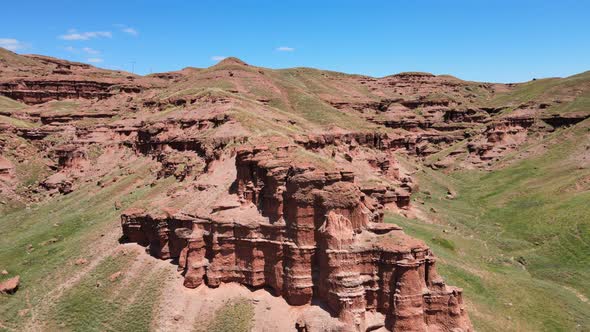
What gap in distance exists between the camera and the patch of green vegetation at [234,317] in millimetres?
31638

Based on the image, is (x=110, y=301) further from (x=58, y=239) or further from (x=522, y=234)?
(x=522, y=234)

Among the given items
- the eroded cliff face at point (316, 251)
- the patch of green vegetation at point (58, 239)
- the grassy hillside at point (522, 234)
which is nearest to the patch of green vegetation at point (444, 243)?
the grassy hillside at point (522, 234)

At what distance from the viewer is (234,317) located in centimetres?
3238

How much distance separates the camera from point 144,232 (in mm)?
42281

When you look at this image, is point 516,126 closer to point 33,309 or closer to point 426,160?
point 426,160

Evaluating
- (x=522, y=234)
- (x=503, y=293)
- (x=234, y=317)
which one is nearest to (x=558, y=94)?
(x=522, y=234)

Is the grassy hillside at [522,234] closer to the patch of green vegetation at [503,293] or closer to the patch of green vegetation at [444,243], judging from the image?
the patch of green vegetation at [444,243]

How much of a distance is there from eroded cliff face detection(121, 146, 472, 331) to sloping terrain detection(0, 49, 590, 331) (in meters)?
0.12

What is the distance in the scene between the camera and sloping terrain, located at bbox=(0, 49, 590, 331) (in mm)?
31203

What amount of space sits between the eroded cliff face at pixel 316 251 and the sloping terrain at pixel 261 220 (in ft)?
0.40

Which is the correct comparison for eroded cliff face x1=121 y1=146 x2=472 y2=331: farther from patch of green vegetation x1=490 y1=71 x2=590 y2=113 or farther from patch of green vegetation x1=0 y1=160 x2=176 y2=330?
patch of green vegetation x1=490 y1=71 x2=590 y2=113

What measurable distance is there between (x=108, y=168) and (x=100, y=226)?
81.1ft

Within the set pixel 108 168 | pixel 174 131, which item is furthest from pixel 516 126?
A: pixel 108 168

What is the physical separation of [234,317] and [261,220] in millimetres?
7551
